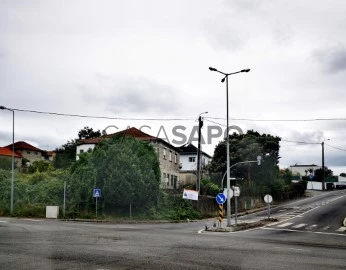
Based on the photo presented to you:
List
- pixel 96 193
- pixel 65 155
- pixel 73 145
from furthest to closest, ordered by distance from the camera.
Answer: pixel 73 145, pixel 65 155, pixel 96 193

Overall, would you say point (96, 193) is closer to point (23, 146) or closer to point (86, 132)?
point (86, 132)

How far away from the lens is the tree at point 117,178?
36375 millimetres

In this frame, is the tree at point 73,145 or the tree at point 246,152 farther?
the tree at point 73,145

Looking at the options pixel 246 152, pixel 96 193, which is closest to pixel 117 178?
pixel 96 193

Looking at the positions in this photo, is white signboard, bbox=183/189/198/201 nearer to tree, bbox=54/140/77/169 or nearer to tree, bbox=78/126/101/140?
tree, bbox=54/140/77/169

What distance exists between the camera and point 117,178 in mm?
36375

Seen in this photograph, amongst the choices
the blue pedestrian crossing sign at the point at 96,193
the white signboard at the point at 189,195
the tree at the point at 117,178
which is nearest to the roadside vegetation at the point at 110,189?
the tree at the point at 117,178

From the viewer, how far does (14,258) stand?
11.4m

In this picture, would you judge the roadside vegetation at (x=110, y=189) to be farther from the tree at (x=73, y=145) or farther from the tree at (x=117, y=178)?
the tree at (x=73, y=145)

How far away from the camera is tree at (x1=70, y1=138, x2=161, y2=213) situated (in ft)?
119

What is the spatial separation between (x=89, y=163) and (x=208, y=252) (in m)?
26.2

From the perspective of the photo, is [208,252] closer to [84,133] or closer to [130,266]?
[130,266]

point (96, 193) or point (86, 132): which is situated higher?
point (86, 132)

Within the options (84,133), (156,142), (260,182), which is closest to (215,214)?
(156,142)
